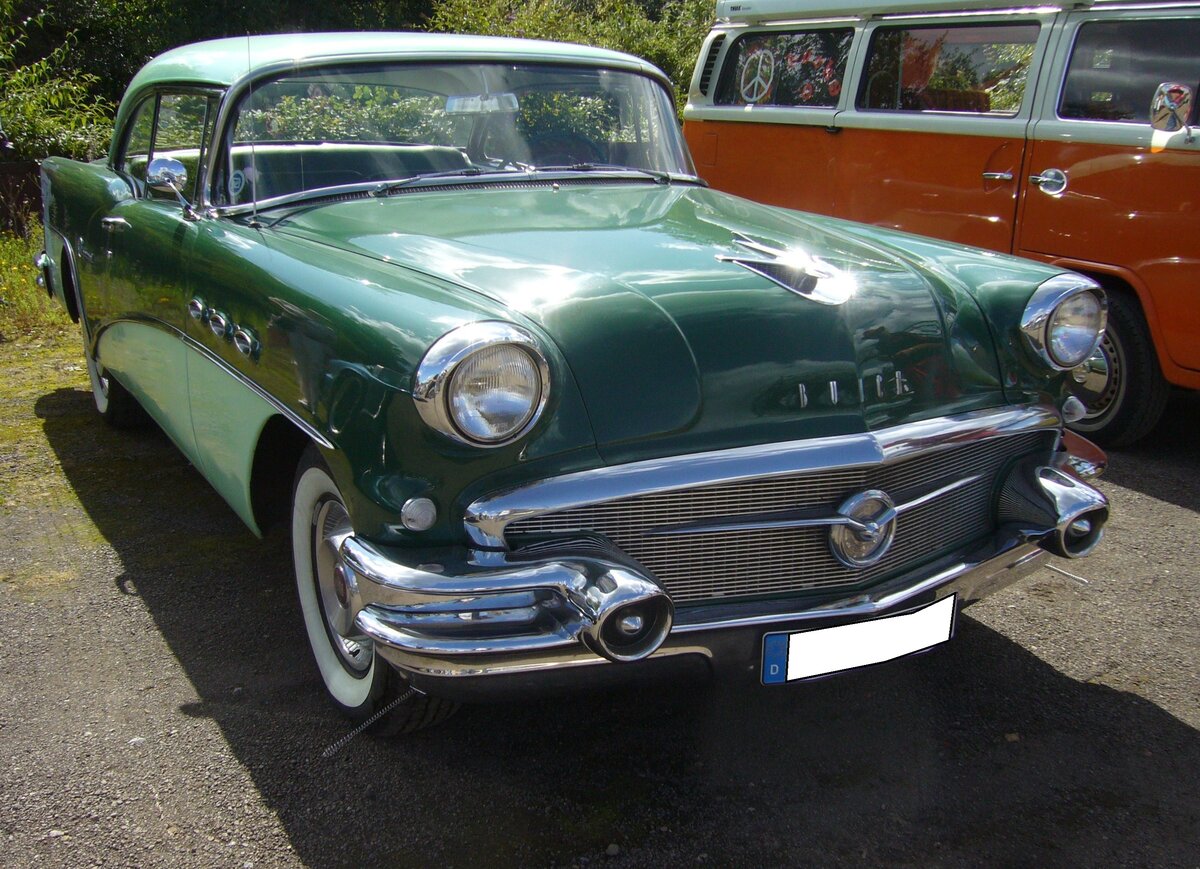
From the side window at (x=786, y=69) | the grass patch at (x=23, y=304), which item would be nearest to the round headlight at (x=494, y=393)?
the side window at (x=786, y=69)

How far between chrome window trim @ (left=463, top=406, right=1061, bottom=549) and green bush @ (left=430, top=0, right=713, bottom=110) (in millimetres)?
10013

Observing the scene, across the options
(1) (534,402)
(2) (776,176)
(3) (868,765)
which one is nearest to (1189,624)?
(3) (868,765)

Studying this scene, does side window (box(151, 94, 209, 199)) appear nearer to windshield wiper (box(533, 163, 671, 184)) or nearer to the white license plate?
windshield wiper (box(533, 163, 671, 184))

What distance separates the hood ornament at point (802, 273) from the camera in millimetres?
2393

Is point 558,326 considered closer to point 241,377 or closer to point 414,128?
point 241,377

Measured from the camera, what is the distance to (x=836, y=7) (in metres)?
5.73

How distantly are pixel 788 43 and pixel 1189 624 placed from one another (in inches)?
158

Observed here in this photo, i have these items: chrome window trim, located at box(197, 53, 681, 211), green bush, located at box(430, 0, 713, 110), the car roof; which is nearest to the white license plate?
chrome window trim, located at box(197, 53, 681, 211)

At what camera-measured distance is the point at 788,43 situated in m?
6.11

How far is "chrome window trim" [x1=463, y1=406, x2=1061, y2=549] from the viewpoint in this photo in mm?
2035

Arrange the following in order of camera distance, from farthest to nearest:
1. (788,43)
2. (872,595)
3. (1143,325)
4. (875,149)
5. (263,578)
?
(788,43)
(875,149)
(1143,325)
(263,578)
(872,595)

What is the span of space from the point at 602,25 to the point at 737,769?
37.6 feet

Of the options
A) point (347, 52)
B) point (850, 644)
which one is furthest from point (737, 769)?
point (347, 52)

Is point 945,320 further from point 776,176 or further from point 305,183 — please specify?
point 776,176
